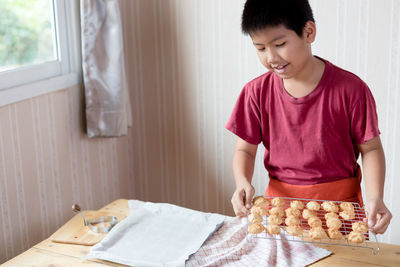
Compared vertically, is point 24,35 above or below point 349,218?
above

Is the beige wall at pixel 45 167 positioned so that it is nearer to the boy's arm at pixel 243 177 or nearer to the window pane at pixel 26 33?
the window pane at pixel 26 33

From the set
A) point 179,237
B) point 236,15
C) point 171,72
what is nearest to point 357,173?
point 179,237

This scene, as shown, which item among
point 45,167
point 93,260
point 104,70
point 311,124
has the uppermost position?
point 104,70

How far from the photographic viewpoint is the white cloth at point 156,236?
4.80 feet

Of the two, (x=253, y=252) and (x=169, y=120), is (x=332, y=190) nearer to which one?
(x=253, y=252)

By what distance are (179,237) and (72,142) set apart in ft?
2.62

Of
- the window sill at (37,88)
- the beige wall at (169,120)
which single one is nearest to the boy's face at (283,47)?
the beige wall at (169,120)

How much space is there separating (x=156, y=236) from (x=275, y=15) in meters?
0.77

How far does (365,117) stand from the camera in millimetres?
1444

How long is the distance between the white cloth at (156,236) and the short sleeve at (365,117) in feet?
1.75

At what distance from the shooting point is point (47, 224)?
203cm

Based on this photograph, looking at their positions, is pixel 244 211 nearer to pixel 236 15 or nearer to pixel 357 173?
pixel 357 173

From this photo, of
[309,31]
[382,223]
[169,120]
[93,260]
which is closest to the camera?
[382,223]

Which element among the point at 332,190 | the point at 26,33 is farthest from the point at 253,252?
the point at 26,33
